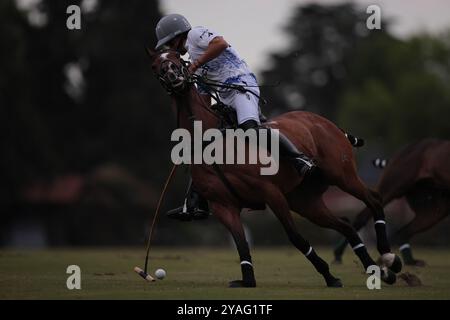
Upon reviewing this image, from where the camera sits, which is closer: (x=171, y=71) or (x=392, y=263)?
(x=171, y=71)

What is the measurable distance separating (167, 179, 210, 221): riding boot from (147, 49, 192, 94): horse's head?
1.56 meters

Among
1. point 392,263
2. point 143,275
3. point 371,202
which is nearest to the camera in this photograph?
point 392,263

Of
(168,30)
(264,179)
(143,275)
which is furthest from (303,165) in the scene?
(143,275)

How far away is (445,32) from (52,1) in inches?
1493

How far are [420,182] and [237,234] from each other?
8.14m

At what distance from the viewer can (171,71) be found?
14.7m

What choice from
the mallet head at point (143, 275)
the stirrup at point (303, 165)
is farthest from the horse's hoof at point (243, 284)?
the stirrup at point (303, 165)

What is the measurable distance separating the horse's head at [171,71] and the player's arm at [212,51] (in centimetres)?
19

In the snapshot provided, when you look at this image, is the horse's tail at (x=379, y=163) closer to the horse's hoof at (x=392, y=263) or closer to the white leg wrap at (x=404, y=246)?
the white leg wrap at (x=404, y=246)

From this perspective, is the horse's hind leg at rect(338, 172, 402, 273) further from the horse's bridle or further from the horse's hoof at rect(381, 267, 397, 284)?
the horse's bridle

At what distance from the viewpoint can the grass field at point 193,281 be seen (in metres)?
13.8

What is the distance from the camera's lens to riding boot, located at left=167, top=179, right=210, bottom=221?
1574cm

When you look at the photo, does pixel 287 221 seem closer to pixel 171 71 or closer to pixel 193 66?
pixel 193 66

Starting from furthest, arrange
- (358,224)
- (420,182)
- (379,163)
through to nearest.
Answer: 1. (420,182)
2. (379,163)
3. (358,224)
